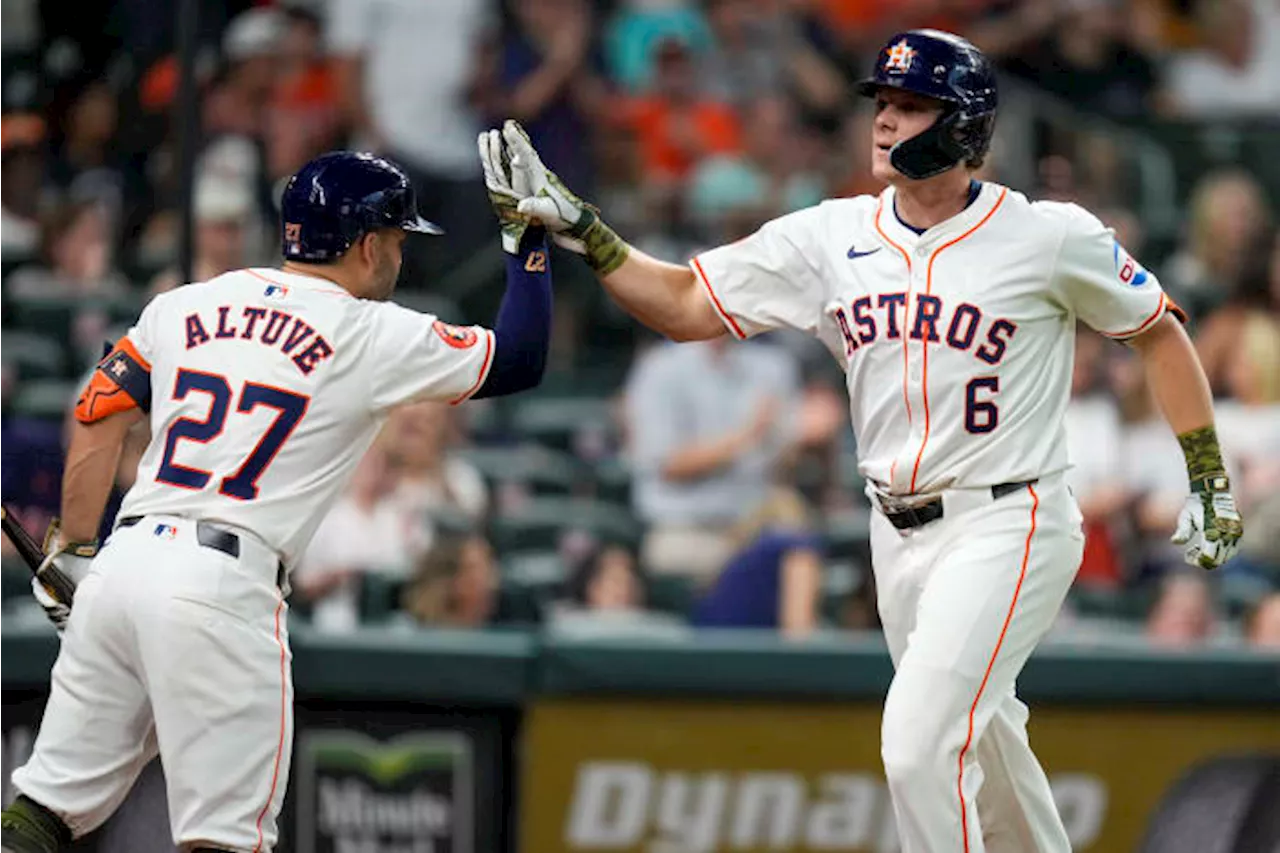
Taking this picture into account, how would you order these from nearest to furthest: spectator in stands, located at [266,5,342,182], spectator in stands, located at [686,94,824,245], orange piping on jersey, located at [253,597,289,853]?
1. orange piping on jersey, located at [253,597,289,853]
2. spectator in stands, located at [266,5,342,182]
3. spectator in stands, located at [686,94,824,245]

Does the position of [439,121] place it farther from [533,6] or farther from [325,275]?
[325,275]

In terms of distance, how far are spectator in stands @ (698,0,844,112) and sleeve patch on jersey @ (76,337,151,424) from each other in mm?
6492

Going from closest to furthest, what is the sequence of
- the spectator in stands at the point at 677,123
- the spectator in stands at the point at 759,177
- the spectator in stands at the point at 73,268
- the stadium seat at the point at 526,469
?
1. the stadium seat at the point at 526,469
2. the spectator in stands at the point at 73,268
3. the spectator in stands at the point at 759,177
4. the spectator in stands at the point at 677,123

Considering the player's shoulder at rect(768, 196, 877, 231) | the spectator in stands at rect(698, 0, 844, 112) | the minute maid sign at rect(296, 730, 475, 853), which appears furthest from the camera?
the spectator in stands at rect(698, 0, 844, 112)

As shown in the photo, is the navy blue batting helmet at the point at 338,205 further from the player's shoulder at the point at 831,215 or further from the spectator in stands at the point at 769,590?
the spectator in stands at the point at 769,590

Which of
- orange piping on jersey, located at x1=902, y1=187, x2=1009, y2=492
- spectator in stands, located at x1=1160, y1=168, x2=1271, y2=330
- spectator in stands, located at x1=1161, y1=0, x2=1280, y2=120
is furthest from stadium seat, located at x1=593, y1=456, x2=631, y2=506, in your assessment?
orange piping on jersey, located at x1=902, y1=187, x2=1009, y2=492

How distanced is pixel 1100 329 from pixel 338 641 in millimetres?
2924

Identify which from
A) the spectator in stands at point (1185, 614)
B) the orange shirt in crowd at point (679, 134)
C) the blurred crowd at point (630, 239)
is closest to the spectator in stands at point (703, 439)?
the blurred crowd at point (630, 239)

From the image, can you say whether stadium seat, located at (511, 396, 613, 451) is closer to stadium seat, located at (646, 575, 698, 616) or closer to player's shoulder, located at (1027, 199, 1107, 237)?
stadium seat, located at (646, 575, 698, 616)

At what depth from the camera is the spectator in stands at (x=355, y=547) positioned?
29.0 ft

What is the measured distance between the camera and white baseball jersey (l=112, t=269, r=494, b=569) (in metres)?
5.62

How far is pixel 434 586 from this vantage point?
344 inches

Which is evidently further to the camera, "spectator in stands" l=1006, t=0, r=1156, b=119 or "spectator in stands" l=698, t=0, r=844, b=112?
"spectator in stands" l=1006, t=0, r=1156, b=119

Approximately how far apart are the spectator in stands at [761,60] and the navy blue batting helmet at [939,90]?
240 inches
